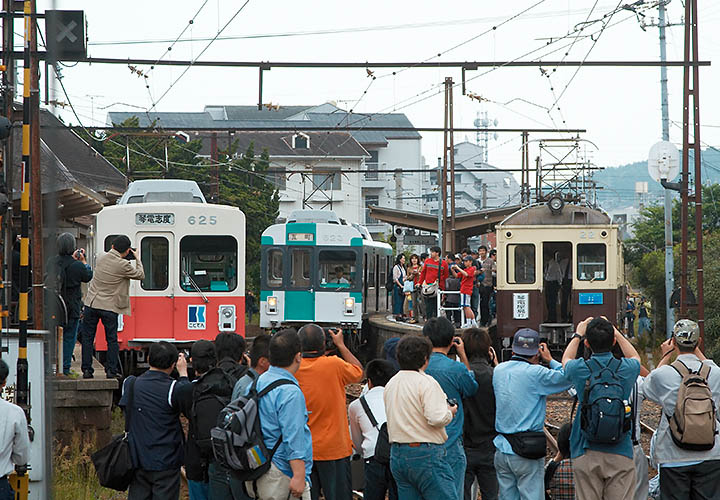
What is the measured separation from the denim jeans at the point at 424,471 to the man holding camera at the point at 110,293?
640 cm

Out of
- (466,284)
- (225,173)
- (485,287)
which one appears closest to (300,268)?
(466,284)

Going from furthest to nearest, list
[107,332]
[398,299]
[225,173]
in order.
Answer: [225,173], [398,299], [107,332]

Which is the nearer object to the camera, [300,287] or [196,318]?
[196,318]

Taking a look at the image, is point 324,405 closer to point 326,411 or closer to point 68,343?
point 326,411

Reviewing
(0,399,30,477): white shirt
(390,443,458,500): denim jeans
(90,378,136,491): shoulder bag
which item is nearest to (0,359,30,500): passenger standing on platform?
(0,399,30,477): white shirt

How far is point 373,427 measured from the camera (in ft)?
22.7

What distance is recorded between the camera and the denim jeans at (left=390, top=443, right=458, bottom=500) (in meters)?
6.06

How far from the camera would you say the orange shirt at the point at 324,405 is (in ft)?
21.6

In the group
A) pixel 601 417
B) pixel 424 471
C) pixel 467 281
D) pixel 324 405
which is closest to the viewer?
pixel 424 471

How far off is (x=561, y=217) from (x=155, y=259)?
814cm

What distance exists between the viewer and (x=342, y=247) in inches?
824

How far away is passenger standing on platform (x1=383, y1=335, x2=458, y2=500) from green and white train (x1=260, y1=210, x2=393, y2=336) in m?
14.3

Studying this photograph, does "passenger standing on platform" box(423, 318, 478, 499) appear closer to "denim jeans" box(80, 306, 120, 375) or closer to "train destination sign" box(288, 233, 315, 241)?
"denim jeans" box(80, 306, 120, 375)

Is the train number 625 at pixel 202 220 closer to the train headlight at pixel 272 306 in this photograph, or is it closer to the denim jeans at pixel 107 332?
the denim jeans at pixel 107 332
